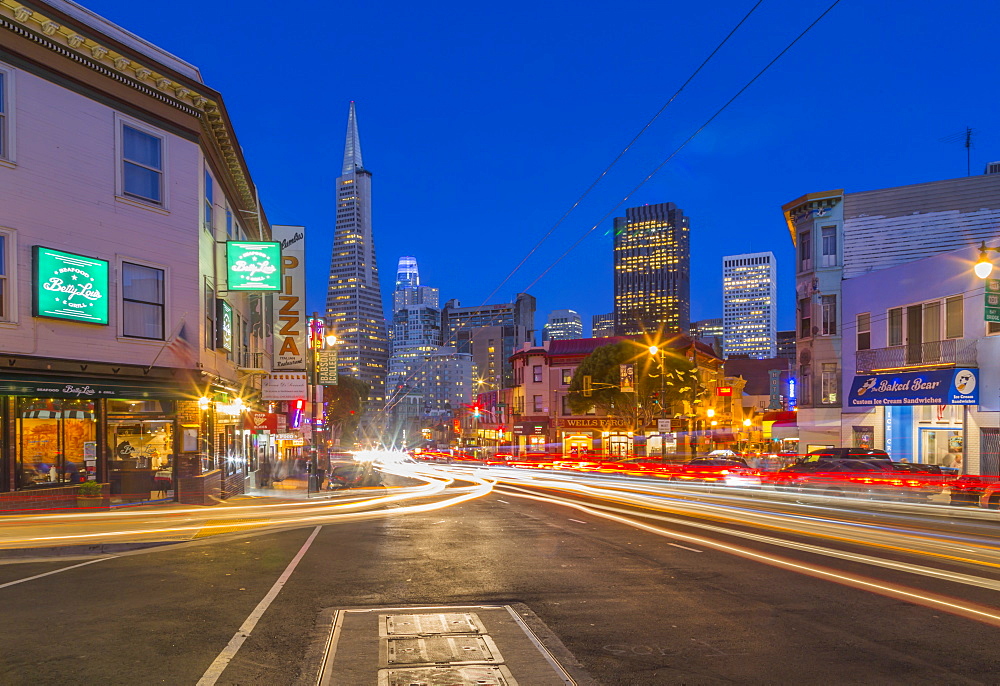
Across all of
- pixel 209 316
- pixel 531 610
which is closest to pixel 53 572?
pixel 531 610

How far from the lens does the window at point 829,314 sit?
136ft

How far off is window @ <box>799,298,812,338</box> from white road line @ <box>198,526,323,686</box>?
122 feet

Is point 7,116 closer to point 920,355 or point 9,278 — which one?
point 9,278

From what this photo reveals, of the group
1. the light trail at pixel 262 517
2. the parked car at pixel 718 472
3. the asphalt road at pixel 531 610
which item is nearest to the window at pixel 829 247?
the parked car at pixel 718 472

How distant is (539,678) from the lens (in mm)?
6516

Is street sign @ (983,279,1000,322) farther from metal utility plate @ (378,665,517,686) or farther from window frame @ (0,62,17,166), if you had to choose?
window frame @ (0,62,17,166)

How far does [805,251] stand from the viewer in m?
43.2

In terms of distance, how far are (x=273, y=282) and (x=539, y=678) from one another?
21.0 metres

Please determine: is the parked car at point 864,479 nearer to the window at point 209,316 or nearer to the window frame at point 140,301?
the window at point 209,316

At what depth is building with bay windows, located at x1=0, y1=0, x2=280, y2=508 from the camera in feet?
62.0

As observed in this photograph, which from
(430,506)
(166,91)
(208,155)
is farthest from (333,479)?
(166,91)

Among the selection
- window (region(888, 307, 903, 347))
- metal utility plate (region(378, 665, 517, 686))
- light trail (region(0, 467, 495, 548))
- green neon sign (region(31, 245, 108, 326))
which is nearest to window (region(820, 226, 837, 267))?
window (region(888, 307, 903, 347))

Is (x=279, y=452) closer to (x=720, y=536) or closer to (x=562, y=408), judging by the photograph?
(x=562, y=408)

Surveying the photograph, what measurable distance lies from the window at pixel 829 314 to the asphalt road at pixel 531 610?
98.8 ft
